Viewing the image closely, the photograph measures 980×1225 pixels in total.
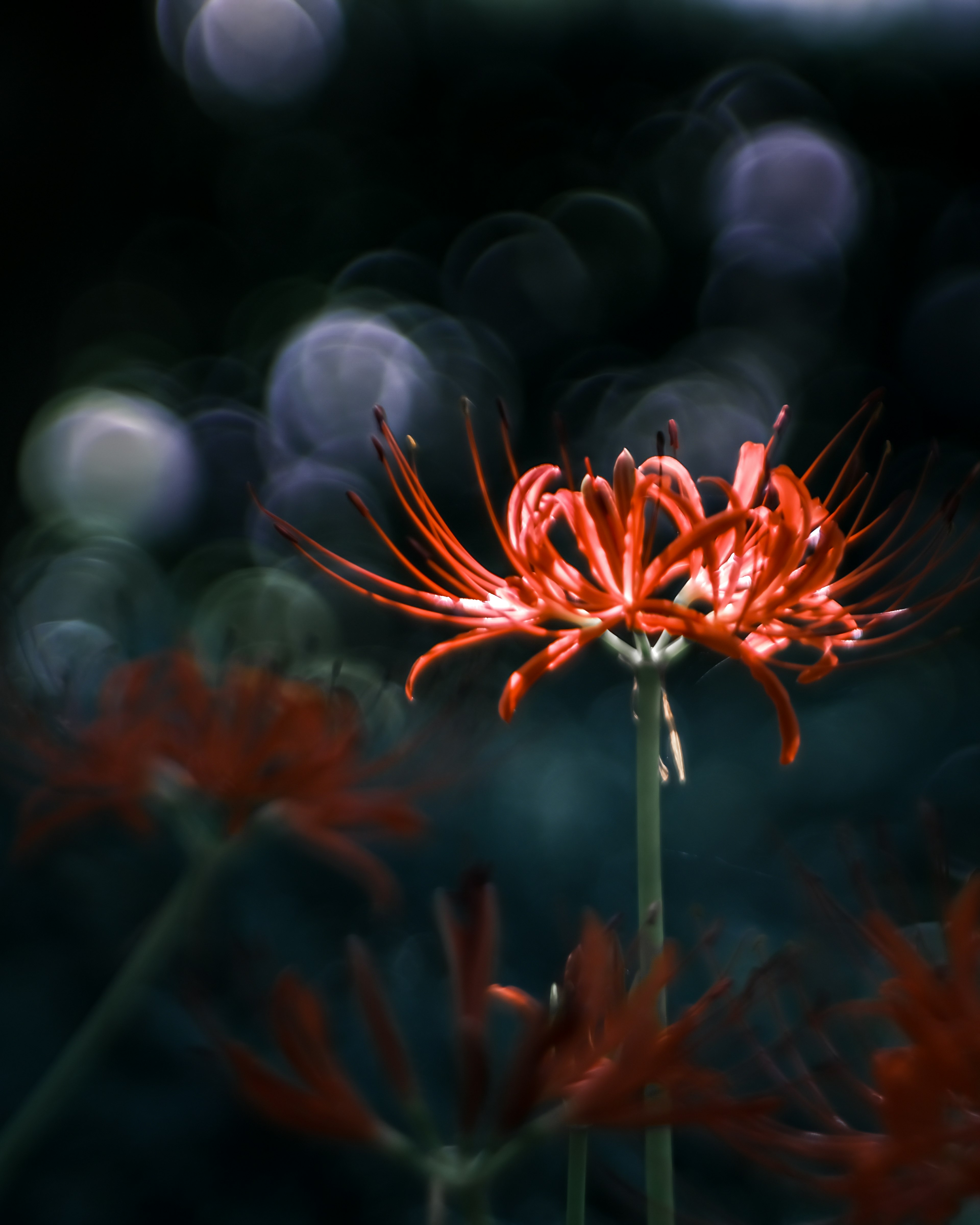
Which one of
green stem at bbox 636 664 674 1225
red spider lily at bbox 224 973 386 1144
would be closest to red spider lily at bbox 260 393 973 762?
green stem at bbox 636 664 674 1225

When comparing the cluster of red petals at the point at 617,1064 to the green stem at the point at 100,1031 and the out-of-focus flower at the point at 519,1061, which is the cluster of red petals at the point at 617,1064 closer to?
the out-of-focus flower at the point at 519,1061

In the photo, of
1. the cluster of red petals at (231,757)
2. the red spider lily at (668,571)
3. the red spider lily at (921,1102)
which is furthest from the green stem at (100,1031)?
the red spider lily at (921,1102)

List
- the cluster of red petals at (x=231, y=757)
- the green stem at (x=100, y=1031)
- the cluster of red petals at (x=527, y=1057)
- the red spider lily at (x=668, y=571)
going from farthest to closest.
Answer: the cluster of red petals at (x=231, y=757) → the green stem at (x=100, y=1031) → the red spider lily at (x=668, y=571) → the cluster of red petals at (x=527, y=1057)

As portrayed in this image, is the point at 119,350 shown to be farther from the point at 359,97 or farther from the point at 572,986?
the point at 572,986

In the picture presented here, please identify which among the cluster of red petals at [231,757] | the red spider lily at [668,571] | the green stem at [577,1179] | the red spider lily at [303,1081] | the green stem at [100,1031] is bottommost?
the green stem at [100,1031]

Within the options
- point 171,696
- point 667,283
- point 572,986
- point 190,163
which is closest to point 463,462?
point 667,283

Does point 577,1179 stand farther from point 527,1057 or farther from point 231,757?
point 231,757

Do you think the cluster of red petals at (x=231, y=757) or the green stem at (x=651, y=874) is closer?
the green stem at (x=651, y=874)
